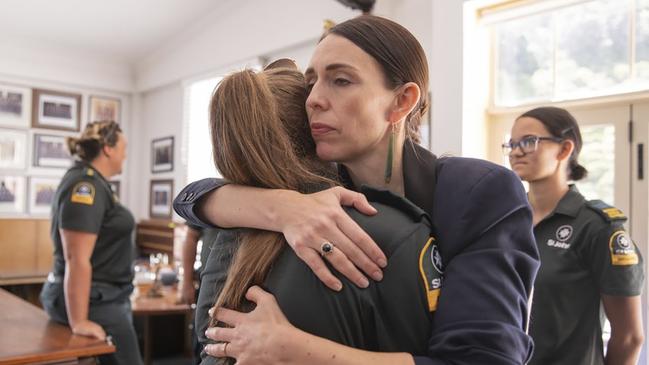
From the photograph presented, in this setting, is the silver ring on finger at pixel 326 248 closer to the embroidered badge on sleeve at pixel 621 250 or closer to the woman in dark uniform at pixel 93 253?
the embroidered badge on sleeve at pixel 621 250

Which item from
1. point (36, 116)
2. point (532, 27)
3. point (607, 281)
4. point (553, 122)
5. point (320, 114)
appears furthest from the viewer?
point (36, 116)

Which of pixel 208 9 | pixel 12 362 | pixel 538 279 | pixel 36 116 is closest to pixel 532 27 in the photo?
pixel 538 279

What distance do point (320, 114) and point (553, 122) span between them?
1.37m

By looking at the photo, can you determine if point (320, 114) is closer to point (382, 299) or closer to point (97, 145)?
point (382, 299)

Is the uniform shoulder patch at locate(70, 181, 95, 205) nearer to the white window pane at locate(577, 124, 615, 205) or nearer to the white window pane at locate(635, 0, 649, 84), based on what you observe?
the white window pane at locate(577, 124, 615, 205)

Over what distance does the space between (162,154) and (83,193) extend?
4.24 meters

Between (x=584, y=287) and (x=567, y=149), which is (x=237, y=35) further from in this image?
(x=584, y=287)

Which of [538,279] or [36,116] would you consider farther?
[36,116]

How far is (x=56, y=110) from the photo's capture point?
20.5ft

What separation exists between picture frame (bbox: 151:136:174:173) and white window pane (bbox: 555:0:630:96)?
14.9 feet

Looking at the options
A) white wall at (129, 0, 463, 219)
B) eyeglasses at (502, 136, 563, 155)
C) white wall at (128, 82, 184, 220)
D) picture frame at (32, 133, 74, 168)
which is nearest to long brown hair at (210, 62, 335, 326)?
eyeglasses at (502, 136, 563, 155)

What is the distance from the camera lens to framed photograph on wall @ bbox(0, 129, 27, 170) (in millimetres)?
5871

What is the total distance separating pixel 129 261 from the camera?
2514 mm

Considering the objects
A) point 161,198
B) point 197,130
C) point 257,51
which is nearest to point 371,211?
point 257,51
